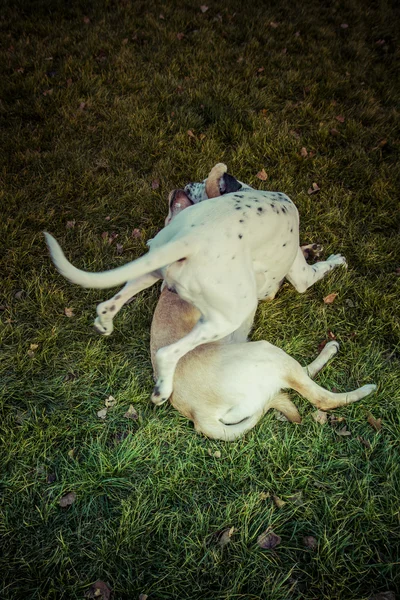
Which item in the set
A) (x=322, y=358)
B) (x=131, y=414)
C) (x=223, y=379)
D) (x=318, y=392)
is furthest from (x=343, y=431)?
(x=131, y=414)

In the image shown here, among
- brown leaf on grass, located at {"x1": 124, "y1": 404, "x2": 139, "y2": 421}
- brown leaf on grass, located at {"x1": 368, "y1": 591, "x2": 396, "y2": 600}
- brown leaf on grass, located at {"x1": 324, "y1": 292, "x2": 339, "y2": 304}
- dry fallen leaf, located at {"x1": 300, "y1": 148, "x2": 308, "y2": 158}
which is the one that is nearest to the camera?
brown leaf on grass, located at {"x1": 368, "y1": 591, "x2": 396, "y2": 600}

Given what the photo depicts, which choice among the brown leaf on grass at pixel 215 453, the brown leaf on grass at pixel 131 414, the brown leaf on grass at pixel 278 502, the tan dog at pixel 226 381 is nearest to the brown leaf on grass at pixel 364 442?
the tan dog at pixel 226 381

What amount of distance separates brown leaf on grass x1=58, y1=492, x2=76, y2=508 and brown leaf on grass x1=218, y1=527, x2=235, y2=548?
0.87 metres

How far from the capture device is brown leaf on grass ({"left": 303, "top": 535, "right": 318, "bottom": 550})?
230 centimetres

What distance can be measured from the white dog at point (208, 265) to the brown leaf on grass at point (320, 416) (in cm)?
89

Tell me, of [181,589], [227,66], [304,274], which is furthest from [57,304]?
[227,66]

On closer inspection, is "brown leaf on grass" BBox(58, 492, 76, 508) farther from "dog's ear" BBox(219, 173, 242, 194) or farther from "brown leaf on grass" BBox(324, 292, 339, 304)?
"brown leaf on grass" BBox(324, 292, 339, 304)

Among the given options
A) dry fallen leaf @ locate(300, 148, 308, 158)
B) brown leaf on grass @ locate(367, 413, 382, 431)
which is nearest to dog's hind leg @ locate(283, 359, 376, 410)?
brown leaf on grass @ locate(367, 413, 382, 431)

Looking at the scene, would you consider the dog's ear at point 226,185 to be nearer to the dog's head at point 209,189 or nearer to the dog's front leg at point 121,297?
the dog's head at point 209,189

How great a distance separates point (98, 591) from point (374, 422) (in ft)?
6.06

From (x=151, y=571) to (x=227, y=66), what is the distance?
18.2 ft

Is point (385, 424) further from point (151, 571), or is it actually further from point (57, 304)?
point (57, 304)

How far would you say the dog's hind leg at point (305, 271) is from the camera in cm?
319

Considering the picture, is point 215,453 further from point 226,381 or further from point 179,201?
point 179,201
